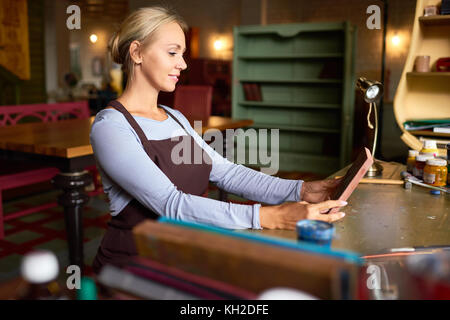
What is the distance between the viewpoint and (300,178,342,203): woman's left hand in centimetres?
140

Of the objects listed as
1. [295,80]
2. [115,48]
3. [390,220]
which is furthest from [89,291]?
[295,80]

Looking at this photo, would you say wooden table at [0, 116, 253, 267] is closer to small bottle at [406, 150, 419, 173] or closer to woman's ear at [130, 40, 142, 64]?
woman's ear at [130, 40, 142, 64]

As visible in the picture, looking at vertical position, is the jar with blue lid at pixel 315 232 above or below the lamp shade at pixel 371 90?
below

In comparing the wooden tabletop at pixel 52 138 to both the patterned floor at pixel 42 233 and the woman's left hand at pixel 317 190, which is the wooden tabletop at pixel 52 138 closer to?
the patterned floor at pixel 42 233

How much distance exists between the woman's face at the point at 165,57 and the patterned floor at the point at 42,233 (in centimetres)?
138

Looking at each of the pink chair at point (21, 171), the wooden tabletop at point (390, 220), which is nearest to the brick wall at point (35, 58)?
the pink chair at point (21, 171)

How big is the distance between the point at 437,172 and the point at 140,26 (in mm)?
1176

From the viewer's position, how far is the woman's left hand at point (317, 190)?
1.40m

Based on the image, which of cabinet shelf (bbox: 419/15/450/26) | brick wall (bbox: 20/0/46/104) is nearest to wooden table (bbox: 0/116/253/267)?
cabinet shelf (bbox: 419/15/450/26)

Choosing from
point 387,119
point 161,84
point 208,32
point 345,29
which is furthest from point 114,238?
point 208,32

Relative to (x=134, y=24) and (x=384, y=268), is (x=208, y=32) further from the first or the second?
(x=384, y=268)

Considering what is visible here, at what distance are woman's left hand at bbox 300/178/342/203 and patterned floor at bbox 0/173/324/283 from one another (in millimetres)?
1175

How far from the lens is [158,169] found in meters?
1.26
